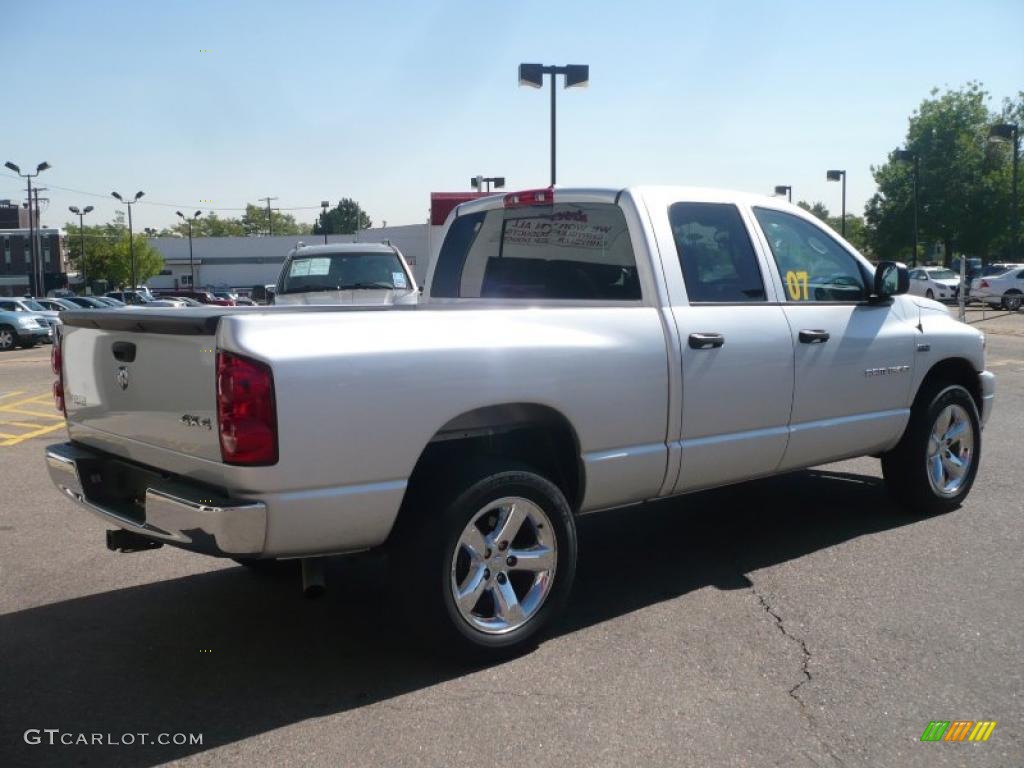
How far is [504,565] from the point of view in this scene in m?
3.85

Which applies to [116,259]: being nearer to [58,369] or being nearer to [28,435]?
[28,435]

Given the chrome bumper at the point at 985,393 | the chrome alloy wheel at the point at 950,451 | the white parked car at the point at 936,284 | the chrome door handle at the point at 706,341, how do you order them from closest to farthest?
1. the chrome door handle at the point at 706,341
2. the chrome alloy wheel at the point at 950,451
3. the chrome bumper at the point at 985,393
4. the white parked car at the point at 936,284

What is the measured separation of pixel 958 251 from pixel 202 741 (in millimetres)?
69043

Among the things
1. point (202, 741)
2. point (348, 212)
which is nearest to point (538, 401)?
point (202, 741)

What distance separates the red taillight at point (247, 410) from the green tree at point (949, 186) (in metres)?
63.2

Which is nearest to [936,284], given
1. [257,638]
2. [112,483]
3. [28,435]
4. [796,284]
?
[28,435]

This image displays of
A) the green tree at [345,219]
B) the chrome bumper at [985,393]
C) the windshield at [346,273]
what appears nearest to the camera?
the chrome bumper at [985,393]

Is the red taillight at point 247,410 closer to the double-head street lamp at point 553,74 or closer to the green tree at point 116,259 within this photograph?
the double-head street lamp at point 553,74

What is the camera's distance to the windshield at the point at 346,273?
11367 mm

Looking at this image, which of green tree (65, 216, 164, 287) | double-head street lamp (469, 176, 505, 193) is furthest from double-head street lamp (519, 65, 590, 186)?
green tree (65, 216, 164, 287)

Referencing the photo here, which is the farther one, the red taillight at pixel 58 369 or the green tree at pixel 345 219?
the green tree at pixel 345 219

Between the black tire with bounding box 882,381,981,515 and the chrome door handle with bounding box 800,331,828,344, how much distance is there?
45.0 inches

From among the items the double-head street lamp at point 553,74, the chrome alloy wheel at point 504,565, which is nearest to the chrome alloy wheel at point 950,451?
the chrome alloy wheel at point 504,565

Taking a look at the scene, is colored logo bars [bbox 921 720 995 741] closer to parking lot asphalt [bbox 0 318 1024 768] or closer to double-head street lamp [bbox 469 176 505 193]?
parking lot asphalt [bbox 0 318 1024 768]
